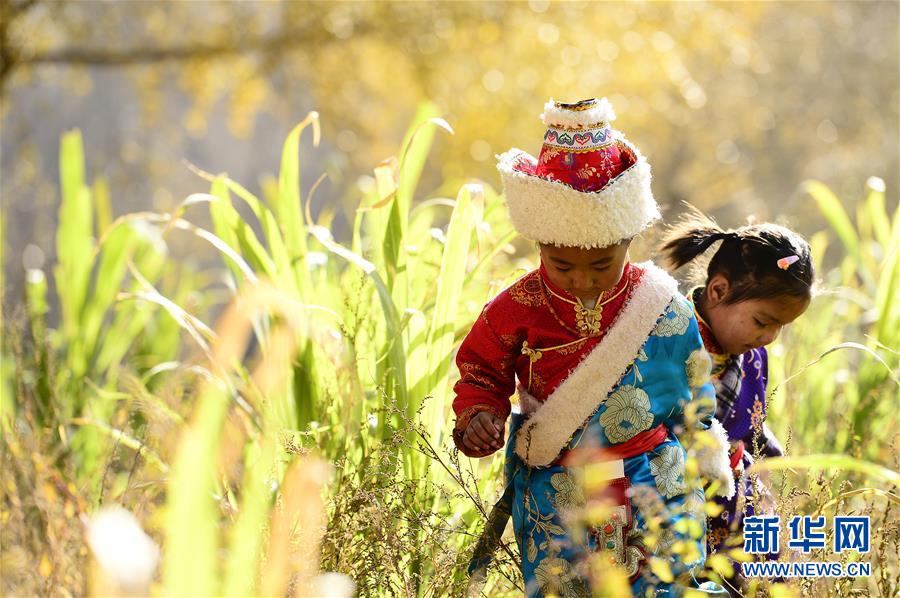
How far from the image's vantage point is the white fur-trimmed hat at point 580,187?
5.00ft

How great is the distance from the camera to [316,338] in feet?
6.70

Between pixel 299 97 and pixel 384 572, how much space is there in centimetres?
917

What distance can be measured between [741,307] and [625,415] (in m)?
0.42

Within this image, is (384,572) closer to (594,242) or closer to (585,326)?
(585,326)

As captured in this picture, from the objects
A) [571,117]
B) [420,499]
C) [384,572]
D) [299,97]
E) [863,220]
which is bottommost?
[384,572]

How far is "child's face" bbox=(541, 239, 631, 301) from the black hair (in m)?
0.39

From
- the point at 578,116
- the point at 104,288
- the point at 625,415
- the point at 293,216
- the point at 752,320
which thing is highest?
the point at 104,288

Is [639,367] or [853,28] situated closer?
[639,367]

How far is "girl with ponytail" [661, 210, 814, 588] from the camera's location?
1.85 m

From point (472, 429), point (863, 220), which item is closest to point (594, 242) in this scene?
point (472, 429)

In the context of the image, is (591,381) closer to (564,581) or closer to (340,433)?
(564,581)

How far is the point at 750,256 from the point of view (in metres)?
1.90

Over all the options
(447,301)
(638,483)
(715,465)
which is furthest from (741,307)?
(447,301)

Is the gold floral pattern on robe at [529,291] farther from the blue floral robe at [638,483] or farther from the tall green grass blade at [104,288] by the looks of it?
the tall green grass blade at [104,288]
